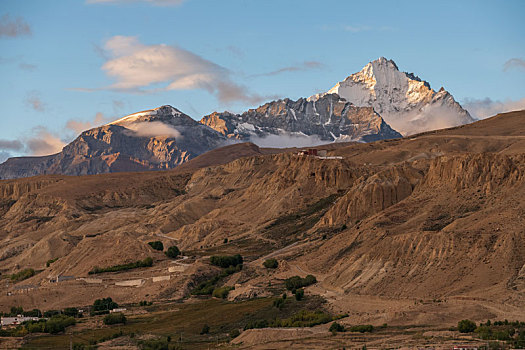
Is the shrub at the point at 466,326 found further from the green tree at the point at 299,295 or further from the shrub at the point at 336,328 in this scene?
the green tree at the point at 299,295

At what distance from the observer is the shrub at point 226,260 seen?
148625mm

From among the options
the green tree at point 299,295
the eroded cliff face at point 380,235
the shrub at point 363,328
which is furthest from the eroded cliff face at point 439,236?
the shrub at point 363,328

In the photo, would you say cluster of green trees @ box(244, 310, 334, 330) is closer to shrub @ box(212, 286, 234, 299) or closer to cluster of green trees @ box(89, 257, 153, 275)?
shrub @ box(212, 286, 234, 299)

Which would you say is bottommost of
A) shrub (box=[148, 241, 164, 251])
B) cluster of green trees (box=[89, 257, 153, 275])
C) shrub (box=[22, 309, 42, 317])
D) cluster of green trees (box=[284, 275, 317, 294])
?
shrub (box=[22, 309, 42, 317])

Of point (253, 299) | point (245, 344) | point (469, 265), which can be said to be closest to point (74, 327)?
point (253, 299)

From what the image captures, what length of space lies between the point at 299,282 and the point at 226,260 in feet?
93.9

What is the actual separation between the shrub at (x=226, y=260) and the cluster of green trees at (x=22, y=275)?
118 feet

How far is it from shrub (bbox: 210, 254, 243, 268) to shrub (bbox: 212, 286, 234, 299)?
14.6 meters

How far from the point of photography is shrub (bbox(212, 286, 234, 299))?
129262mm

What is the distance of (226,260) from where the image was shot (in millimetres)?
149000

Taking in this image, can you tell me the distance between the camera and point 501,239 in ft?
353

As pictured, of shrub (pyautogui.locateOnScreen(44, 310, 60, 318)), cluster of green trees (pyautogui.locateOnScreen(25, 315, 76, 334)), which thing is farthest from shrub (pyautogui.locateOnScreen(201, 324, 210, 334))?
shrub (pyautogui.locateOnScreen(44, 310, 60, 318))

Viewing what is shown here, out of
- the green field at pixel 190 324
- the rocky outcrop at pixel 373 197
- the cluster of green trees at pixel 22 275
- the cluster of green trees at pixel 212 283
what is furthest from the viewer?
the cluster of green trees at pixel 22 275

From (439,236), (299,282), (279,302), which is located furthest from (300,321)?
(299,282)
